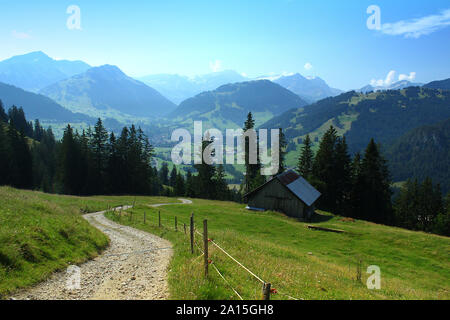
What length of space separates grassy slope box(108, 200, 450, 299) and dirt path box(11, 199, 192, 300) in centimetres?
100

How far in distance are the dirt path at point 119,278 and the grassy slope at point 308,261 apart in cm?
100

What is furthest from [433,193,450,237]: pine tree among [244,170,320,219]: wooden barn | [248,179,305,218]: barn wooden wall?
[248,179,305,218]: barn wooden wall

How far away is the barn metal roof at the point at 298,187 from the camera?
51.9m

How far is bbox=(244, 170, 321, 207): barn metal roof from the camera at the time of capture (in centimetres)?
5191

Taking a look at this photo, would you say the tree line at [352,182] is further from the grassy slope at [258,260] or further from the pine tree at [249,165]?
the grassy slope at [258,260]

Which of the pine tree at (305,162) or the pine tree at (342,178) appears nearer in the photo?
the pine tree at (342,178)

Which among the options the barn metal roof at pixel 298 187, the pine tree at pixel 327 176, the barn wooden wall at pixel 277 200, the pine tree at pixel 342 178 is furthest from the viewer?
the pine tree at pixel 327 176

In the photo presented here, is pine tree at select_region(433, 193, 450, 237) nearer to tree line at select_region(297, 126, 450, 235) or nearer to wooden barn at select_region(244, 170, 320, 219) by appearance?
tree line at select_region(297, 126, 450, 235)

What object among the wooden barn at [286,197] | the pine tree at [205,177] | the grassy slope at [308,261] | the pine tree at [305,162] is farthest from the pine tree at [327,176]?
the pine tree at [205,177]

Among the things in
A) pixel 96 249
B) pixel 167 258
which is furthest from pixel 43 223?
pixel 167 258

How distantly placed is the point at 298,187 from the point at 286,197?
4.47 m

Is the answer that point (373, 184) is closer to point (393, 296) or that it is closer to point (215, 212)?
point (215, 212)
